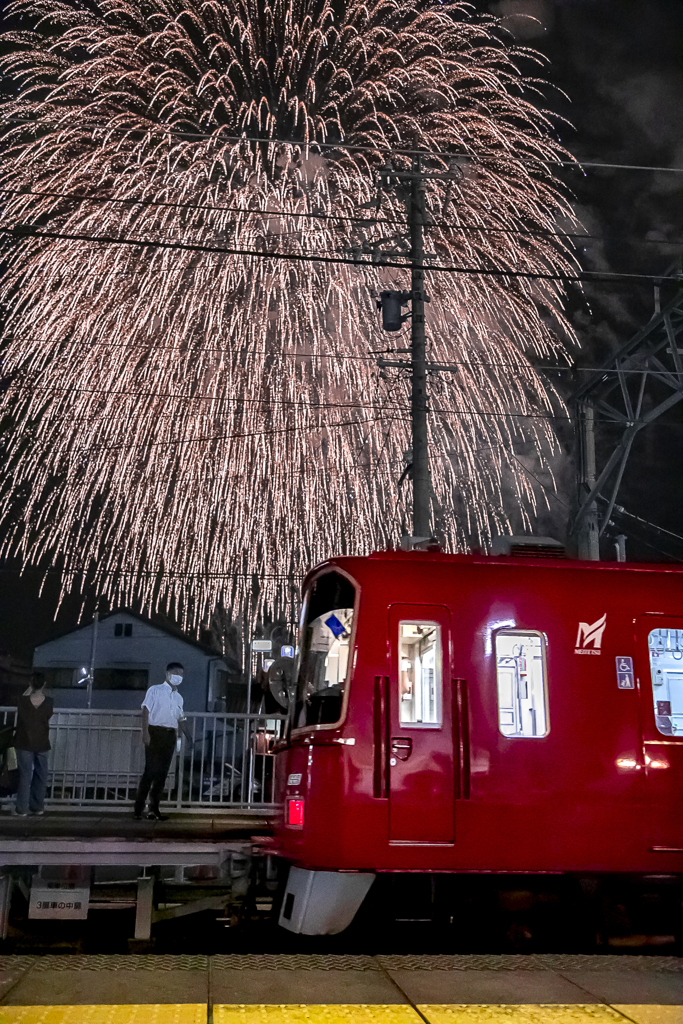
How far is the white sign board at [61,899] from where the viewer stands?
7395 millimetres

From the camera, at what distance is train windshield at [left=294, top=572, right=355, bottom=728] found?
6.84 m

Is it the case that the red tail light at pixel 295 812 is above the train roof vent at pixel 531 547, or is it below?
below

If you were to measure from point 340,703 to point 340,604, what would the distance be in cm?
75

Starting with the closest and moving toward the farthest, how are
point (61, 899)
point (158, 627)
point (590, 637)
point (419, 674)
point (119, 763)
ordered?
point (419, 674)
point (590, 637)
point (61, 899)
point (119, 763)
point (158, 627)

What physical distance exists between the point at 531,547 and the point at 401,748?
2.09m

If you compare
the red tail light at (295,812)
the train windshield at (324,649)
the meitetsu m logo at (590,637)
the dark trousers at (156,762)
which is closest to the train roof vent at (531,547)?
the meitetsu m logo at (590,637)

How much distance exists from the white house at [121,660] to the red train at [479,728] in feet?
114

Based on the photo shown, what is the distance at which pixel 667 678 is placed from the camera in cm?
723

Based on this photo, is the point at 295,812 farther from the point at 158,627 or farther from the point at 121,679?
the point at 121,679

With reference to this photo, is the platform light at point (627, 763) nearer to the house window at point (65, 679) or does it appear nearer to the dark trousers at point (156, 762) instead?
the dark trousers at point (156, 762)

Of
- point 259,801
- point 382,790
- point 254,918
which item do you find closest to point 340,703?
point 382,790

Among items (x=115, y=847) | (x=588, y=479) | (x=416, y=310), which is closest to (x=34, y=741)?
(x=115, y=847)

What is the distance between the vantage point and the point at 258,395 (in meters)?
19.5

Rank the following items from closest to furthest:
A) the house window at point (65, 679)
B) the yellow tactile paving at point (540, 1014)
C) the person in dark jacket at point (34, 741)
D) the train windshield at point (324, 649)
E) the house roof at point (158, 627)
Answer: the yellow tactile paving at point (540, 1014) < the train windshield at point (324, 649) < the person in dark jacket at point (34, 741) < the house window at point (65, 679) < the house roof at point (158, 627)
